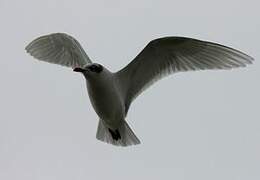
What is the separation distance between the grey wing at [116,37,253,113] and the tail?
28cm

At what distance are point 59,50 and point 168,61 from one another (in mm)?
1442

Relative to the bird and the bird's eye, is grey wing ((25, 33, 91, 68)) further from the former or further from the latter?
the bird's eye

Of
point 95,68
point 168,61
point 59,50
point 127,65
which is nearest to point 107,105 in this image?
point 95,68

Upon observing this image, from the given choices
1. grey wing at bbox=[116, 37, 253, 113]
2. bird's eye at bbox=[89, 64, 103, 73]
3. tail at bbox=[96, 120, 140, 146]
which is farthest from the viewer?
tail at bbox=[96, 120, 140, 146]

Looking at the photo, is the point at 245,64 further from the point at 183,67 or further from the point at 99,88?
the point at 99,88

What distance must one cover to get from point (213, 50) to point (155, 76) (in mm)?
813

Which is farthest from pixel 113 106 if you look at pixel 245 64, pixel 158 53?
pixel 245 64

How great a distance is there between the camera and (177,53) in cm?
1030

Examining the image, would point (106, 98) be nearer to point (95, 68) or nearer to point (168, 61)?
point (95, 68)

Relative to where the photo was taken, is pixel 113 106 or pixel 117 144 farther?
pixel 117 144

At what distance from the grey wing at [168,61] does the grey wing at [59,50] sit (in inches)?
28.4

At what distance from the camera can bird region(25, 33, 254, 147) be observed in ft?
31.9

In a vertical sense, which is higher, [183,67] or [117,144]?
[183,67]

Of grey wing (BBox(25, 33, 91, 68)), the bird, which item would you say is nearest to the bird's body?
the bird
